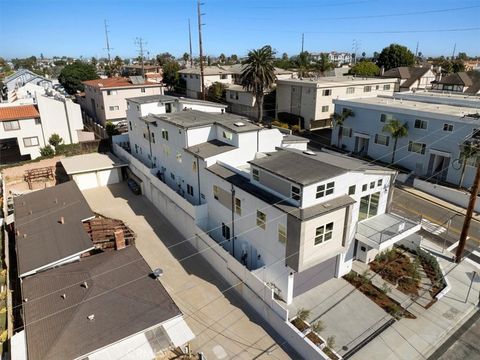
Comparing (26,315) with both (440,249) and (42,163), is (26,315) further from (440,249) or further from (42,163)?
(42,163)

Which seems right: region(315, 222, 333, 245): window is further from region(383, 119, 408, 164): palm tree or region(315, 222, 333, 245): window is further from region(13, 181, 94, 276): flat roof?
region(383, 119, 408, 164): palm tree

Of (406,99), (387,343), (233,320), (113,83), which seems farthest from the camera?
(113,83)

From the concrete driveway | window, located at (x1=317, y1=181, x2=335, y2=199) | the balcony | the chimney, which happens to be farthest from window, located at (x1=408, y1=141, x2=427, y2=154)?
the chimney

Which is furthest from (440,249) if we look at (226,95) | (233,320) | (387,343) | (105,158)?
(226,95)

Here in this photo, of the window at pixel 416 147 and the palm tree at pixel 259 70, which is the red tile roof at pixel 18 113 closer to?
the palm tree at pixel 259 70

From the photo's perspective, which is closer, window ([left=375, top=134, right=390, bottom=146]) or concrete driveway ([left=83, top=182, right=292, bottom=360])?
concrete driveway ([left=83, top=182, right=292, bottom=360])

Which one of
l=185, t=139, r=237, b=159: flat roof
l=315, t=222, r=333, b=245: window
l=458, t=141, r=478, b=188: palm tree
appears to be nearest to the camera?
l=315, t=222, r=333, b=245: window
